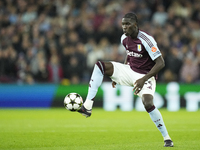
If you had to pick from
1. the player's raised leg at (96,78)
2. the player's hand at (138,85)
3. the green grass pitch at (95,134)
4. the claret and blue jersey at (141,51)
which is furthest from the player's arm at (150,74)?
the green grass pitch at (95,134)

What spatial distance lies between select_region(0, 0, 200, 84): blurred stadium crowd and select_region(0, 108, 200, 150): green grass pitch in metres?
3.92

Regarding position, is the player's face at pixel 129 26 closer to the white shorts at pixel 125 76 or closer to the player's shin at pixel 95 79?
the white shorts at pixel 125 76

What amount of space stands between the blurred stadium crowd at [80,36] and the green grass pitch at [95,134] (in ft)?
12.9

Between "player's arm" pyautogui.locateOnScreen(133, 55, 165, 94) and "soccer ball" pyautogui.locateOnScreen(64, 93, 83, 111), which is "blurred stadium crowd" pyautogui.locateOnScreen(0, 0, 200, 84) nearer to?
"soccer ball" pyautogui.locateOnScreen(64, 93, 83, 111)

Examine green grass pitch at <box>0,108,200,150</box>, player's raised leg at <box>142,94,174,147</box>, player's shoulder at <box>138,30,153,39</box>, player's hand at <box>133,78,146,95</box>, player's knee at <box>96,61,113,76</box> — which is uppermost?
player's shoulder at <box>138,30,153,39</box>

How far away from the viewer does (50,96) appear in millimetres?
14859

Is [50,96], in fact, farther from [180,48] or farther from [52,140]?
[52,140]

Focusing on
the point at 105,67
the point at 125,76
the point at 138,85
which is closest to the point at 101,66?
the point at 105,67

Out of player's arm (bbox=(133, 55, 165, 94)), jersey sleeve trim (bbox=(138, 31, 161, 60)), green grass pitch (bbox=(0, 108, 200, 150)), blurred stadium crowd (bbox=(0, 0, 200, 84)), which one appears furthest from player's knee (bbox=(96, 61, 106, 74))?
blurred stadium crowd (bbox=(0, 0, 200, 84))

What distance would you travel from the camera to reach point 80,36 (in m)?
16.5

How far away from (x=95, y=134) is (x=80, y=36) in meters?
8.72

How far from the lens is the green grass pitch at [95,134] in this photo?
6559 mm

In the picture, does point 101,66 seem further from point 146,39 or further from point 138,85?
point 146,39

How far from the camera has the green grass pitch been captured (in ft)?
21.5
